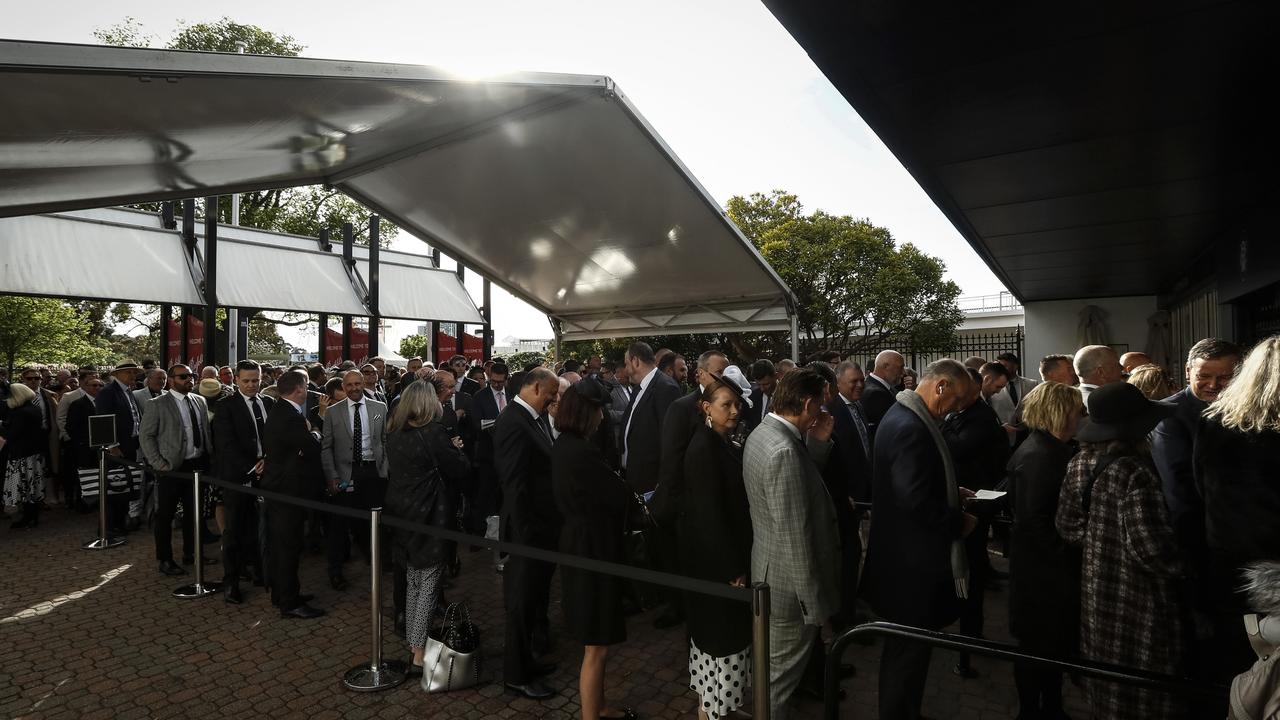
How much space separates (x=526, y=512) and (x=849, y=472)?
8.69ft

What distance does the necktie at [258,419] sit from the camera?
5.75 m

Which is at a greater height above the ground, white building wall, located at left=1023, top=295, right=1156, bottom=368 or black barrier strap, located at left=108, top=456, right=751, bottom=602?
white building wall, located at left=1023, top=295, right=1156, bottom=368

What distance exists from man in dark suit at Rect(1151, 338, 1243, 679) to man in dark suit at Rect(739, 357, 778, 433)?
284 centimetres

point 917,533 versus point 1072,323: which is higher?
point 1072,323

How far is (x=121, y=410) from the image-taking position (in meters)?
8.03

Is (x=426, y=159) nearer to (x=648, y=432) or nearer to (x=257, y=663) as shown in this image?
(x=648, y=432)

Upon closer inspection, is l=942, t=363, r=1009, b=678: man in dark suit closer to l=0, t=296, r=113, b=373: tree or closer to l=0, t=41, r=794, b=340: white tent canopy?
l=0, t=41, r=794, b=340: white tent canopy

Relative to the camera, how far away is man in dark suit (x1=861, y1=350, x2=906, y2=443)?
5.93m

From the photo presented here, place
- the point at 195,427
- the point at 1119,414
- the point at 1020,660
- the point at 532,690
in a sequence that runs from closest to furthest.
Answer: the point at 1020,660
the point at 1119,414
the point at 532,690
the point at 195,427

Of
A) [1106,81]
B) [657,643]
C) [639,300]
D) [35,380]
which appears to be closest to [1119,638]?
[657,643]

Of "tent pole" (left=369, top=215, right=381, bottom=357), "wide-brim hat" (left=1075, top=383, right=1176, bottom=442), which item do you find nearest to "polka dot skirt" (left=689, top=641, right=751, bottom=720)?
"wide-brim hat" (left=1075, top=383, right=1176, bottom=442)

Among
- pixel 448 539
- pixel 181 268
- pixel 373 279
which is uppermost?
pixel 373 279

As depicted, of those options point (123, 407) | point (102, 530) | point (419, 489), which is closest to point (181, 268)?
point (123, 407)

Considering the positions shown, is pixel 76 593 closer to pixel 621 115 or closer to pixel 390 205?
pixel 390 205
